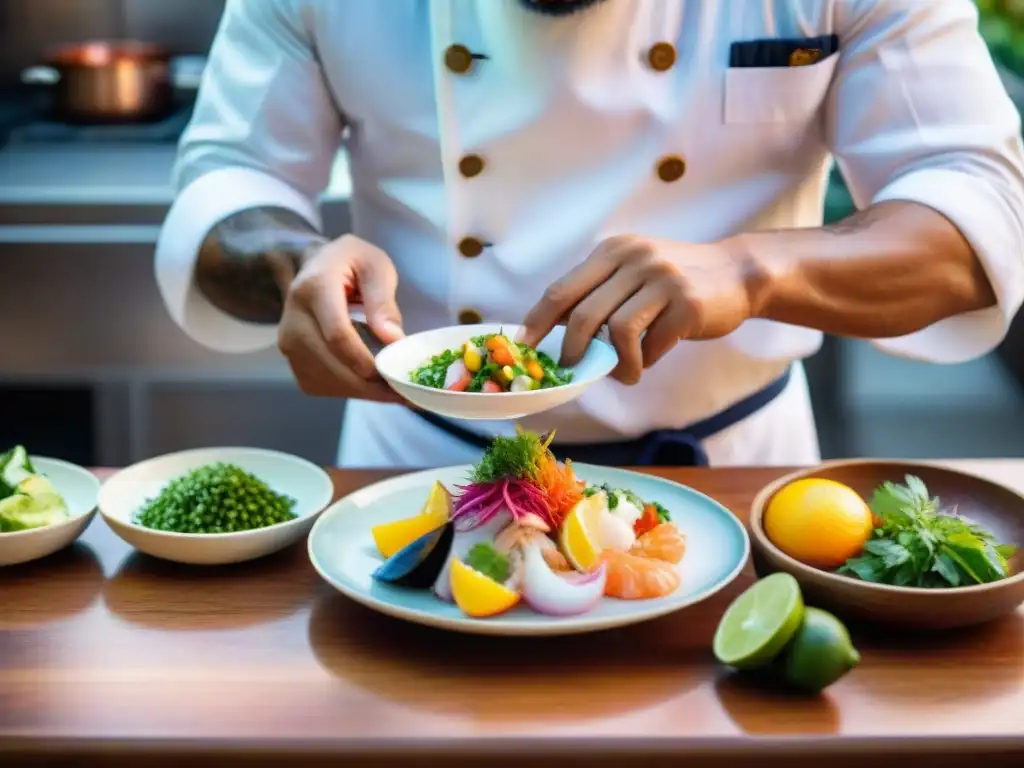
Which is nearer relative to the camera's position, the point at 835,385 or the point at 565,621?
the point at 565,621

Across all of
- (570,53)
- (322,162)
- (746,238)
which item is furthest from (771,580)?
(322,162)

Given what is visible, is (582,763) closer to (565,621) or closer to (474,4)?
(565,621)

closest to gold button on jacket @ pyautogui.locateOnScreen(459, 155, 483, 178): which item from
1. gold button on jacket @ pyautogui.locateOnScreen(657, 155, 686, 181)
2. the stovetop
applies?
gold button on jacket @ pyautogui.locateOnScreen(657, 155, 686, 181)

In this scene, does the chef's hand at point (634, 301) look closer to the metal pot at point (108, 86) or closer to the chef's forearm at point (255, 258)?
the chef's forearm at point (255, 258)

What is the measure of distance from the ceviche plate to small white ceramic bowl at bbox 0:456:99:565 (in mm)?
264

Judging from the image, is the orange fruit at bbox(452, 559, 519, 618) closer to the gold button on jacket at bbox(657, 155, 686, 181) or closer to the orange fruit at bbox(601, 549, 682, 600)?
the orange fruit at bbox(601, 549, 682, 600)

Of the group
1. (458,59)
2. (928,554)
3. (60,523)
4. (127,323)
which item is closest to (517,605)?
(928,554)

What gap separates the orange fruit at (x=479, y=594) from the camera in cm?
111

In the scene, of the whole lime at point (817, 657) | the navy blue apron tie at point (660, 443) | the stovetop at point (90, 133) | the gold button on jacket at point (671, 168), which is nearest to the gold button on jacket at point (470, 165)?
the gold button on jacket at point (671, 168)

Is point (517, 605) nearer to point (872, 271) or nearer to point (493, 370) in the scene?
point (493, 370)

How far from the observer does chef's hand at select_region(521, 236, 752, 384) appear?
1319 millimetres

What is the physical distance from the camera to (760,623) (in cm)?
106

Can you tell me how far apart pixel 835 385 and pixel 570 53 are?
77.7 inches

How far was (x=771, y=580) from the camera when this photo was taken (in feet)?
3.61
